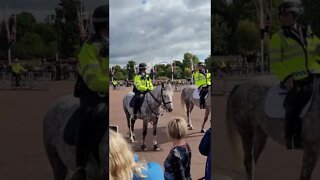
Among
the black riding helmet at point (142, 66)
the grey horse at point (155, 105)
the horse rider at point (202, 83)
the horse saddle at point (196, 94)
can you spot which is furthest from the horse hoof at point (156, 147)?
the horse saddle at point (196, 94)

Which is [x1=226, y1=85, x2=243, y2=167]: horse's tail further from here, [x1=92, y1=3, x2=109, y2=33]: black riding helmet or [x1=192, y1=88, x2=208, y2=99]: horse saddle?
[x1=192, y1=88, x2=208, y2=99]: horse saddle

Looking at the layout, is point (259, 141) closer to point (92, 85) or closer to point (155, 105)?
point (92, 85)

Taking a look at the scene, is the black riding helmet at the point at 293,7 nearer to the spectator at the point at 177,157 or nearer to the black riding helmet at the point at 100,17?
the black riding helmet at the point at 100,17

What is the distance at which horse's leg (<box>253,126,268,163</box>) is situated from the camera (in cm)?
255

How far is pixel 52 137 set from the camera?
245 cm

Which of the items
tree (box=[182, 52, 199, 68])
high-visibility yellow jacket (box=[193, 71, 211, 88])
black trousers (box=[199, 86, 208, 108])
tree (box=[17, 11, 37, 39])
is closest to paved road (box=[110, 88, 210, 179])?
black trousers (box=[199, 86, 208, 108])

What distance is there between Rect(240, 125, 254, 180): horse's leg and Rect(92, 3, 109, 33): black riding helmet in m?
1.03

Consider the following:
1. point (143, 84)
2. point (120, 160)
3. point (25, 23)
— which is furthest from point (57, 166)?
point (143, 84)

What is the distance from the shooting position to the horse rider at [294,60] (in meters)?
2.34

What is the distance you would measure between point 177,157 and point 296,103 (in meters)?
1.25

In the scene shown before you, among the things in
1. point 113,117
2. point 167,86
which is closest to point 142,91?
point 167,86

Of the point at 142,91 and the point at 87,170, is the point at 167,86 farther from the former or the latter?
the point at 87,170

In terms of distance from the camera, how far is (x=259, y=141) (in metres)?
2.57

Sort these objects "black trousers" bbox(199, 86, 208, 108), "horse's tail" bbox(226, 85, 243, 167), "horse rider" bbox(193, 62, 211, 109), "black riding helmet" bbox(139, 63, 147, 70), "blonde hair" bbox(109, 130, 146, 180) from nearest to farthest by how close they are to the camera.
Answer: "blonde hair" bbox(109, 130, 146, 180)
"horse's tail" bbox(226, 85, 243, 167)
"black riding helmet" bbox(139, 63, 147, 70)
"horse rider" bbox(193, 62, 211, 109)
"black trousers" bbox(199, 86, 208, 108)
